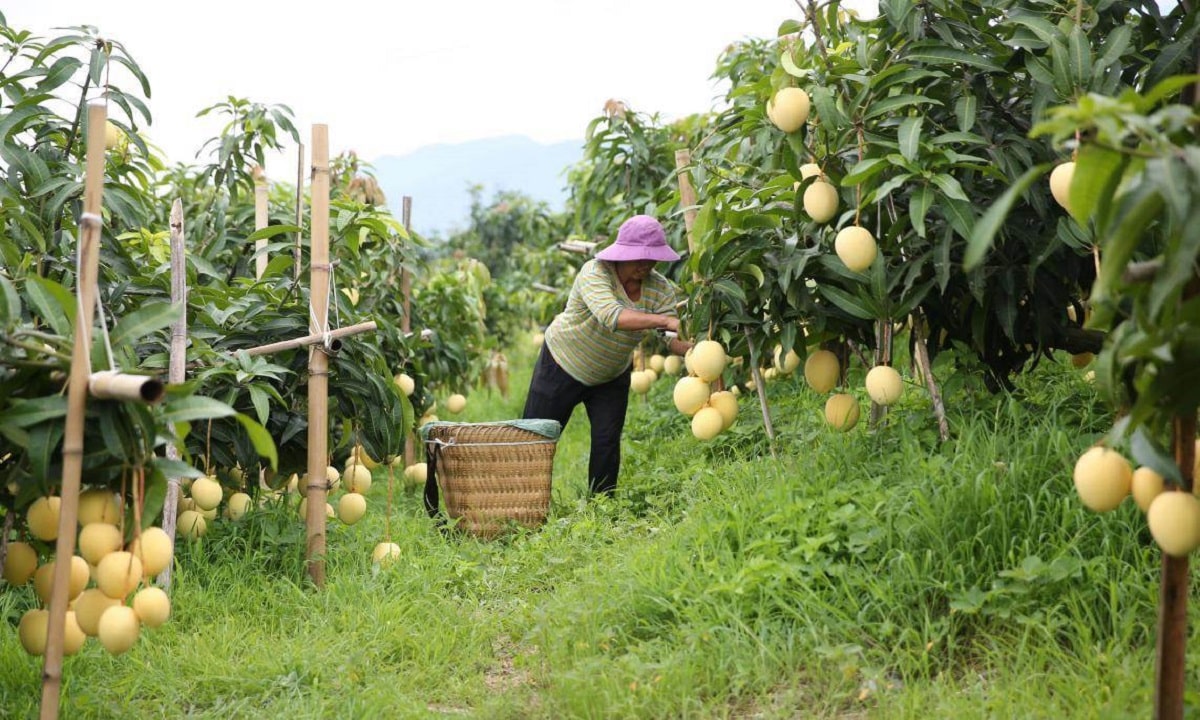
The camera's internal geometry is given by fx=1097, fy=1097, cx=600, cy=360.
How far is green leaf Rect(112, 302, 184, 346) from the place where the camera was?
2066 mm

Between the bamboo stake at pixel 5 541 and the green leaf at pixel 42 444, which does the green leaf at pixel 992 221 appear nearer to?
the green leaf at pixel 42 444

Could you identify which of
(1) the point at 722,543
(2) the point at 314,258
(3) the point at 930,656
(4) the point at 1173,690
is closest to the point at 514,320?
(2) the point at 314,258

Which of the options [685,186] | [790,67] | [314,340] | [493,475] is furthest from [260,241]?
[790,67]

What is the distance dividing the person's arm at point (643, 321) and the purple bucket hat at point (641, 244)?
0.71 ft

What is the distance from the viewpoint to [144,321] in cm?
209

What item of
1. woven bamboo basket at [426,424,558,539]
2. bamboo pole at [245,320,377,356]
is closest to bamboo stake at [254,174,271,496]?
bamboo pole at [245,320,377,356]

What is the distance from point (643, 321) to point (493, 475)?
0.80 meters

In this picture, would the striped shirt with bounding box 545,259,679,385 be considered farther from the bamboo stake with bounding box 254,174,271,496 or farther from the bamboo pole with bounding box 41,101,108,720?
the bamboo pole with bounding box 41,101,108,720

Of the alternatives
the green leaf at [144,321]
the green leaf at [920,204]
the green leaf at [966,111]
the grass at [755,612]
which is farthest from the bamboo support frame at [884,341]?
the green leaf at [144,321]

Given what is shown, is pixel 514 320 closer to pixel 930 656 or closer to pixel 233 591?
pixel 233 591

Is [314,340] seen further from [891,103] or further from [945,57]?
[945,57]

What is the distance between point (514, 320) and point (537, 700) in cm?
692

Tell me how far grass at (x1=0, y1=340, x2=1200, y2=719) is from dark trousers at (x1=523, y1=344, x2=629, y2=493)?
0.91 meters

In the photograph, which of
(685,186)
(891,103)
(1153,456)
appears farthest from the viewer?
(685,186)
